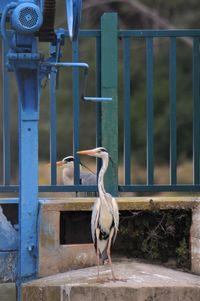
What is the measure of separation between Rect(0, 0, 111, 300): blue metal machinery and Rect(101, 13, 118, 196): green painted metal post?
2.29 ft

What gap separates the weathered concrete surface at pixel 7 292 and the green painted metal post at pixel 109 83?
1.21 meters

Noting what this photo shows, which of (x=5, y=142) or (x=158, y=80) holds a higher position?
(x=158, y=80)

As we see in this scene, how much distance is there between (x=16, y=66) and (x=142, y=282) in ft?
6.00

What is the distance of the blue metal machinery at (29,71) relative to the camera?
6969 mm

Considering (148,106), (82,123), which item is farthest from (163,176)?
(148,106)

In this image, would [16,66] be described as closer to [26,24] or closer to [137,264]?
[26,24]

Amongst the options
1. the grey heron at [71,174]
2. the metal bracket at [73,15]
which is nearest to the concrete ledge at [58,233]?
the grey heron at [71,174]

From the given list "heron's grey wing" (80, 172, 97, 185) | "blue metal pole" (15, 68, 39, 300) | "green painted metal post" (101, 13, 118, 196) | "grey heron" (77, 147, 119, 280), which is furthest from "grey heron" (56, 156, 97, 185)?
"grey heron" (77, 147, 119, 280)

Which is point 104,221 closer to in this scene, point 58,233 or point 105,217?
point 105,217

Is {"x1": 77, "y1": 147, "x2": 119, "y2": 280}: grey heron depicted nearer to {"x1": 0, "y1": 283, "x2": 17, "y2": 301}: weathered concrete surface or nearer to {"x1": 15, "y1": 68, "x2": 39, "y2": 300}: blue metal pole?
{"x1": 15, "y1": 68, "x2": 39, "y2": 300}: blue metal pole

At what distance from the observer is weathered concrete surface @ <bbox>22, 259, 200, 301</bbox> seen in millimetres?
6652

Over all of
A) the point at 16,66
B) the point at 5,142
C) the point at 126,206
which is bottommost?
the point at 126,206

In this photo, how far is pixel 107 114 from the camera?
808 cm

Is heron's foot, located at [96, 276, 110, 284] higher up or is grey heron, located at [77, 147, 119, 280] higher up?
grey heron, located at [77, 147, 119, 280]
